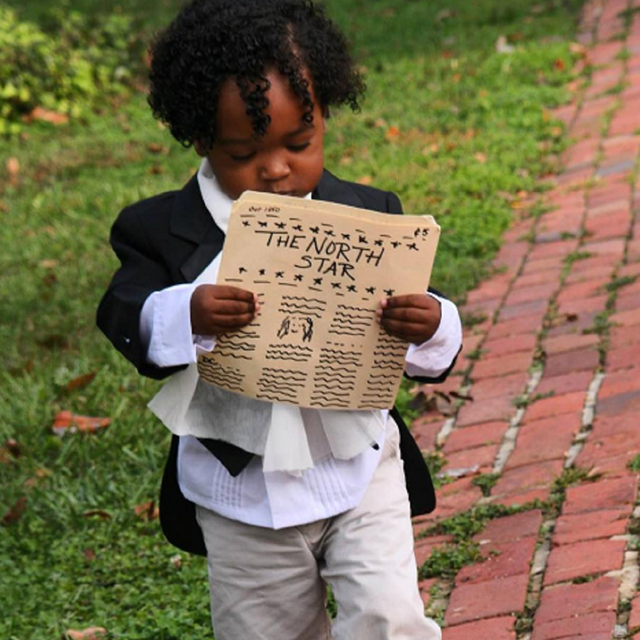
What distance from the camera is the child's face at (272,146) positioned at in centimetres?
234

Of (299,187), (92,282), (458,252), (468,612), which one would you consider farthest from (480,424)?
(92,282)

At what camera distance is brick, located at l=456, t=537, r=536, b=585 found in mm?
3189

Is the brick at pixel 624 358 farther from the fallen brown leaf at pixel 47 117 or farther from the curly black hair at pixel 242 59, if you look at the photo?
the fallen brown leaf at pixel 47 117

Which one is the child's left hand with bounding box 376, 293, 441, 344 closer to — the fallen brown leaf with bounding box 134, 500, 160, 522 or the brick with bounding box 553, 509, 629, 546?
the brick with bounding box 553, 509, 629, 546

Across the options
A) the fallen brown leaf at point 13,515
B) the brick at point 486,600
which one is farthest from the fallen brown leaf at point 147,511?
the brick at point 486,600

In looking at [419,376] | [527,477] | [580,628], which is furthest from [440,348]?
[527,477]

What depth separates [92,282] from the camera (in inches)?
222

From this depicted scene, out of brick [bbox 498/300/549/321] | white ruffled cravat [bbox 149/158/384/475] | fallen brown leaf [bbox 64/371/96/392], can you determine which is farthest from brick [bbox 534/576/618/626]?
fallen brown leaf [bbox 64/371/96/392]

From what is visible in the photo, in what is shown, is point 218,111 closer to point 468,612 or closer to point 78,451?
point 468,612

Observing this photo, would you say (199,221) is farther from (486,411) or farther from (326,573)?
(486,411)

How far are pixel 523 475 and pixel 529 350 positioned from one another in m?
0.87

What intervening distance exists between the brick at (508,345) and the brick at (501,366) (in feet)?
0.13

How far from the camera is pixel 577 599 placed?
2.99m

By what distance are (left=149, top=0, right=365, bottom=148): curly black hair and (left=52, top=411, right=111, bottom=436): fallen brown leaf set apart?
6.35ft
